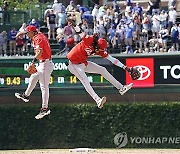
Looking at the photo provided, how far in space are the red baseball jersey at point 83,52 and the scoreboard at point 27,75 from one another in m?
5.64

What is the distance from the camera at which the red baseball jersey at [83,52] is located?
62.1ft

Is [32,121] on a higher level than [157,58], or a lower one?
lower

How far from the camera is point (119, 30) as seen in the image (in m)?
28.6

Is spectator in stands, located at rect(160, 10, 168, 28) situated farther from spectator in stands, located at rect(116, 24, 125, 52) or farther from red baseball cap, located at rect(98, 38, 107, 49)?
red baseball cap, located at rect(98, 38, 107, 49)

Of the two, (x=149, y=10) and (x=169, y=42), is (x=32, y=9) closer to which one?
(x=149, y=10)

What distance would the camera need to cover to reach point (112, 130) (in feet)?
81.4

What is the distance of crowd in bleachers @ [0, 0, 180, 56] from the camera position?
28.0 meters

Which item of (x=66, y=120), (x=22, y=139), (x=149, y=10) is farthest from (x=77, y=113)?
(x=149, y=10)

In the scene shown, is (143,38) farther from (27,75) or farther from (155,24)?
(27,75)

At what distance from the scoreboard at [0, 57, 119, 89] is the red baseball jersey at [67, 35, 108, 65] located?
18.5ft

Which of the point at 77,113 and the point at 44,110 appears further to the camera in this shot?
the point at 77,113

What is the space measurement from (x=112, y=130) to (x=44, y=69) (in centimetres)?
616

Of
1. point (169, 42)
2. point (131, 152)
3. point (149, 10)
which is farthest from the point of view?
point (149, 10)

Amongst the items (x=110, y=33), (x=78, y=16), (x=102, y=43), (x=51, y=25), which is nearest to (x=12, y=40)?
(x=51, y=25)
